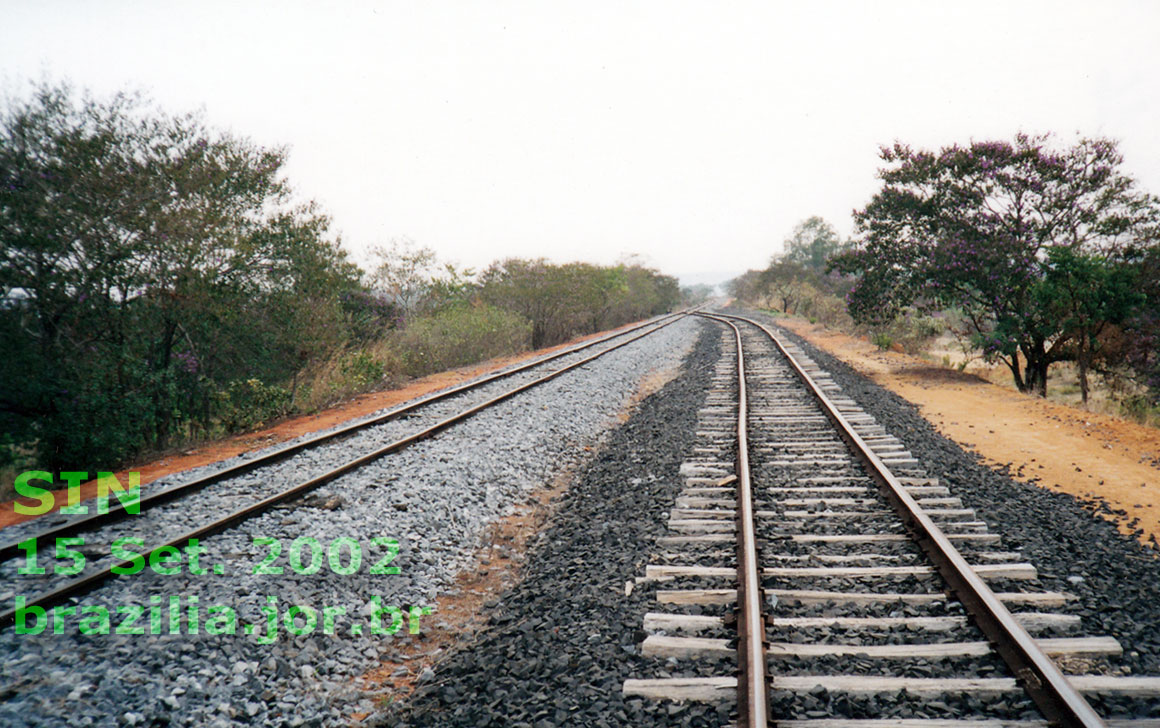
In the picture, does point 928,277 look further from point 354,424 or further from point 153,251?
point 153,251

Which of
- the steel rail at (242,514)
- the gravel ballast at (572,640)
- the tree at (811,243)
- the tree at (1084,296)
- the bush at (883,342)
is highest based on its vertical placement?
the tree at (811,243)

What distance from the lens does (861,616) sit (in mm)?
3301

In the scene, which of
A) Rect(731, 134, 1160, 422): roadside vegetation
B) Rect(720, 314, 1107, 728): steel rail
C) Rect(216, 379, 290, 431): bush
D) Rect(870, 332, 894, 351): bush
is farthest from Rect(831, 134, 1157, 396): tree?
Rect(216, 379, 290, 431): bush

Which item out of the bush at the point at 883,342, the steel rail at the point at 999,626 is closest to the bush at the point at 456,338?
the bush at the point at 883,342

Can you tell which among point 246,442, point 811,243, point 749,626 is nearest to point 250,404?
point 246,442

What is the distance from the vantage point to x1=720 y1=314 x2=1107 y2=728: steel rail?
2338mm

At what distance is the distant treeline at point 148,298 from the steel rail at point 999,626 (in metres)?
9.63

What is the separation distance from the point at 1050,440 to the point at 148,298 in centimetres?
1394

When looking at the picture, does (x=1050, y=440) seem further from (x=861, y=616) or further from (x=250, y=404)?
(x=250, y=404)

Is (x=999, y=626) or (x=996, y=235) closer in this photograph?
(x=999, y=626)

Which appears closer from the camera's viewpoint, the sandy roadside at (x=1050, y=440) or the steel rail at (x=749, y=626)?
the steel rail at (x=749, y=626)

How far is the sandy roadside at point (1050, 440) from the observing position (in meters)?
5.56

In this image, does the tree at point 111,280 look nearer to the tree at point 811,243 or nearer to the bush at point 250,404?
the bush at point 250,404

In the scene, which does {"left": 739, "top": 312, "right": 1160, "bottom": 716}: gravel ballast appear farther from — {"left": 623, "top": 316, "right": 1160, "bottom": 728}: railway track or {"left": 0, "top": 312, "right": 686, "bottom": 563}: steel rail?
{"left": 0, "top": 312, "right": 686, "bottom": 563}: steel rail
